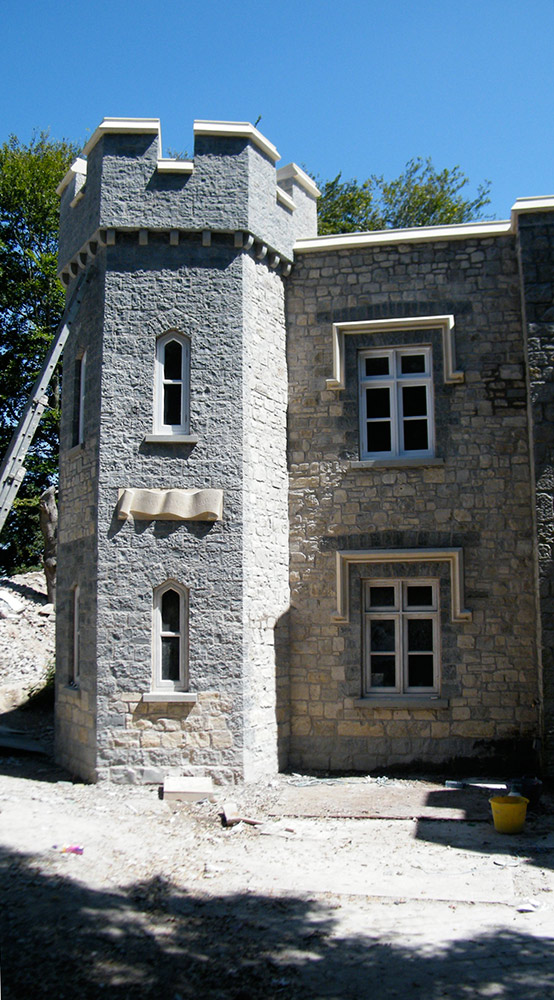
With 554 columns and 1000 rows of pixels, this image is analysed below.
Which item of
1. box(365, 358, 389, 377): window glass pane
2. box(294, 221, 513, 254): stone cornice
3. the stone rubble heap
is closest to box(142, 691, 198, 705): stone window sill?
box(365, 358, 389, 377): window glass pane

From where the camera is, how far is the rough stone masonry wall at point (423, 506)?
10633mm

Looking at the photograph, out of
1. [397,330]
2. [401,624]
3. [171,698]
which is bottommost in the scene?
[171,698]

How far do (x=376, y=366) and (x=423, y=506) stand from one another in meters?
2.12

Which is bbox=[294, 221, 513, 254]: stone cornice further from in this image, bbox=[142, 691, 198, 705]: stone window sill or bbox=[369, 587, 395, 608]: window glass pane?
bbox=[142, 691, 198, 705]: stone window sill

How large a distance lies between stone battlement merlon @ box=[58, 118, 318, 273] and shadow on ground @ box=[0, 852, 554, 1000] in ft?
26.0

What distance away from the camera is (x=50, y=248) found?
25.4 metres

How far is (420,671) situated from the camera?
35.8 ft

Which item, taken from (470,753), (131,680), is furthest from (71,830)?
(470,753)

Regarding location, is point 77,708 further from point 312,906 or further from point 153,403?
point 312,906

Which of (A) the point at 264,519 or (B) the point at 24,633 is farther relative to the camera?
(B) the point at 24,633

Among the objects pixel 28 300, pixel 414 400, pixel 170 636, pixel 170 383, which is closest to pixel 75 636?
pixel 170 636

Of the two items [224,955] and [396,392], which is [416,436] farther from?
[224,955]

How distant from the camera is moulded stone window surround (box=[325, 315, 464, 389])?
11047 mm

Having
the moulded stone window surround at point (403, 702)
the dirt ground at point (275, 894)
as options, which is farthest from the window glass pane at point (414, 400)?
the dirt ground at point (275, 894)
